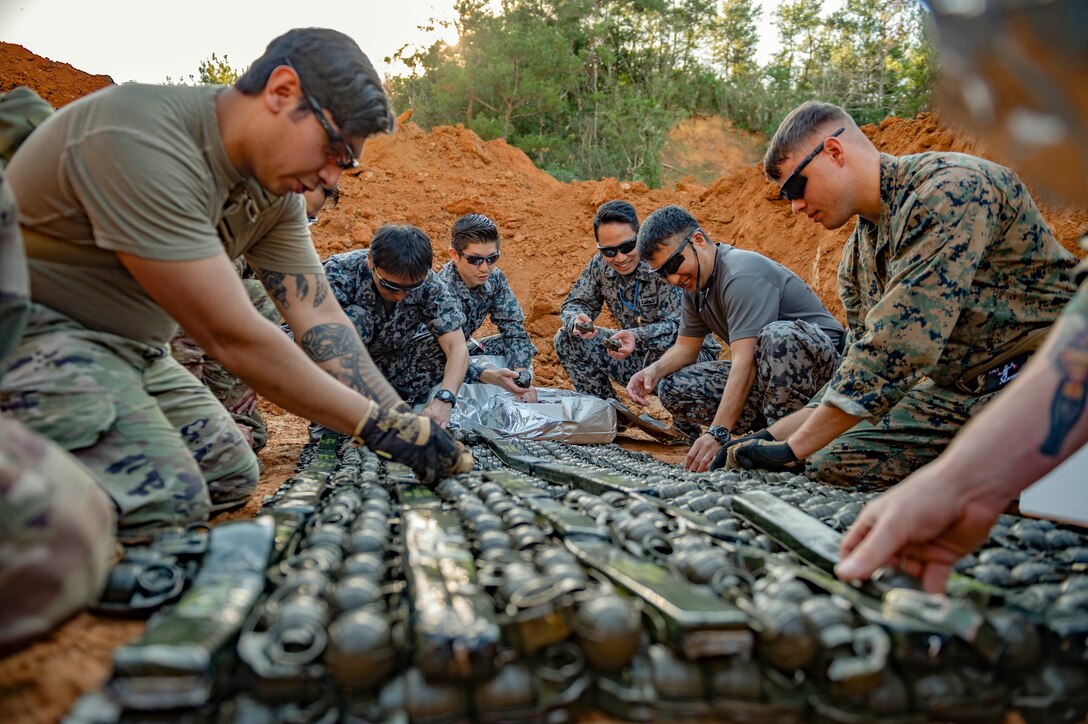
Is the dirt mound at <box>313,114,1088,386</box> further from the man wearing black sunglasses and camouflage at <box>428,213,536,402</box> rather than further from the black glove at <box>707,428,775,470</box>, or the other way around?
the black glove at <box>707,428,775,470</box>

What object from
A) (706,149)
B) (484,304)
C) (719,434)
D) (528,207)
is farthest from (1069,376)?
(706,149)

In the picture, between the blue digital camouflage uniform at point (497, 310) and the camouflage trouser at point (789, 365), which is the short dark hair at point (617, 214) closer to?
the blue digital camouflage uniform at point (497, 310)

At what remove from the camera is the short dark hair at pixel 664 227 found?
5172mm

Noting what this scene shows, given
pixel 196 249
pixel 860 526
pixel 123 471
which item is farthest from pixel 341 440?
pixel 860 526

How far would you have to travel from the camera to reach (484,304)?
287 inches

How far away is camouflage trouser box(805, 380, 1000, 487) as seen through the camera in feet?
12.8

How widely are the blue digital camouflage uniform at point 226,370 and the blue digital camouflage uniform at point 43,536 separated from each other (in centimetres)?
337

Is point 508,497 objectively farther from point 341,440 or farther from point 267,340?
point 341,440

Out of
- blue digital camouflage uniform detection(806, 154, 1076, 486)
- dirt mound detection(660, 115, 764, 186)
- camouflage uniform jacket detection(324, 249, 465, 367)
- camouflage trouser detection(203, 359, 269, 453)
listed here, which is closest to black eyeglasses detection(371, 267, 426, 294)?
camouflage uniform jacket detection(324, 249, 465, 367)

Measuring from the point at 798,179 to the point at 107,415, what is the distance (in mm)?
3155

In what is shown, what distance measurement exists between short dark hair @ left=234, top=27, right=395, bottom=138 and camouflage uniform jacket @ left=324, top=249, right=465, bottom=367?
312 cm

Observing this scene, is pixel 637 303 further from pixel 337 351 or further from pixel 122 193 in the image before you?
pixel 122 193

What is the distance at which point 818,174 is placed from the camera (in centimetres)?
364

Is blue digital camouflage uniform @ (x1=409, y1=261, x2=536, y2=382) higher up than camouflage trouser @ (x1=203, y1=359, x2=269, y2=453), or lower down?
higher up
